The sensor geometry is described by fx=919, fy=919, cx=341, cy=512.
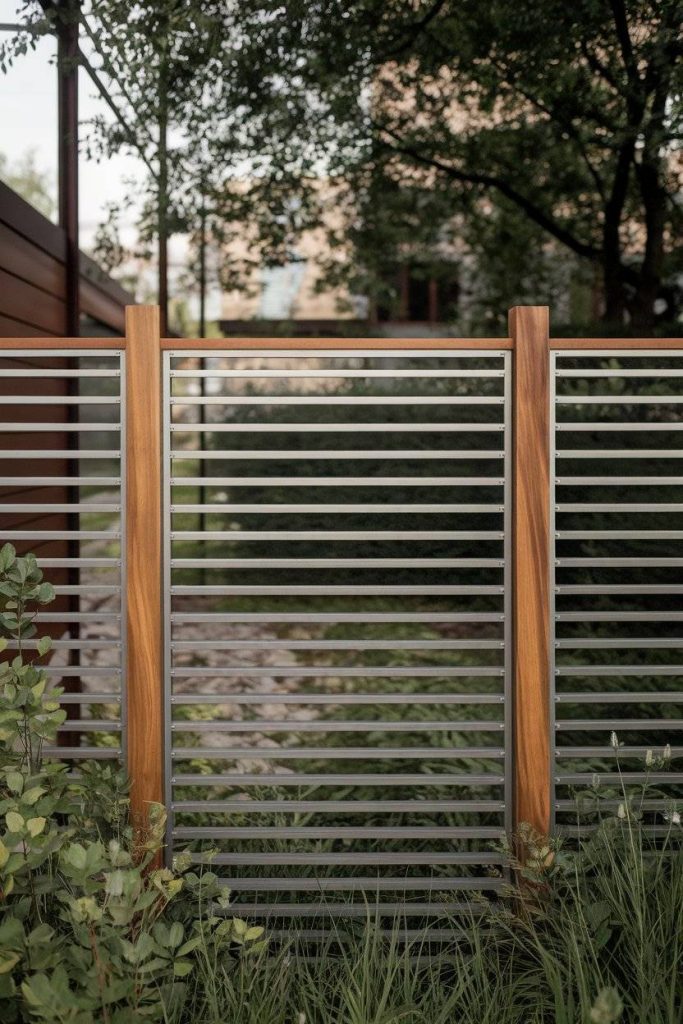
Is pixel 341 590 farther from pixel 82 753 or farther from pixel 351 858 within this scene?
pixel 82 753

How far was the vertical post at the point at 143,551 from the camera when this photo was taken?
276 cm

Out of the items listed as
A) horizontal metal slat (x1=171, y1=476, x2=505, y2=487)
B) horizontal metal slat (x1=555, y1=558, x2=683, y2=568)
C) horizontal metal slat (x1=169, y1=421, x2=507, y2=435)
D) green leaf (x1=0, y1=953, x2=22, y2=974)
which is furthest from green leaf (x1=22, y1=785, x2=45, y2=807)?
horizontal metal slat (x1=555, y1=558, x2=683, y2=568)

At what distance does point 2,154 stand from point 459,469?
2.27 metres

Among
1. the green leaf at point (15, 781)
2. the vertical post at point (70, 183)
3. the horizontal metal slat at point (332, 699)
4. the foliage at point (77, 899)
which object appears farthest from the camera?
the vertical post at point (70, 183)

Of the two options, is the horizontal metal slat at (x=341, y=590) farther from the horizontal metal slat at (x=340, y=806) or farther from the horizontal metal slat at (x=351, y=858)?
the horizontal metal slat at (x=351, y=858)

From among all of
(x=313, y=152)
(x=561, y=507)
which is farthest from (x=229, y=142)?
(x=561, y=507)

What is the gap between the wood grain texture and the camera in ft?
9.15

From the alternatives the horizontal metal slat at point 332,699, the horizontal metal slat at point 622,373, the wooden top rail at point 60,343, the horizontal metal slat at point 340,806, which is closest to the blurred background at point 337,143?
the wooden top rail at point 60,343

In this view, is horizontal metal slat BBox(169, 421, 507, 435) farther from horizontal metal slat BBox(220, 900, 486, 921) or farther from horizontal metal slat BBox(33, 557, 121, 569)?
horizontal metal slat BBox(220, 900, 486, 921)

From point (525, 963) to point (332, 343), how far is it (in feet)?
6.09

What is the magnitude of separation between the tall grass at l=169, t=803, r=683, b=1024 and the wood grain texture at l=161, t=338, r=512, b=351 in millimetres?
1424

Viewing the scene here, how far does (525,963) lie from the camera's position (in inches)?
Result: 99.3

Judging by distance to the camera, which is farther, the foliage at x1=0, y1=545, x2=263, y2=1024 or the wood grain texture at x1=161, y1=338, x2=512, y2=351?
the wood grain texture at x1=161, y1=338, x2=512, y2=351

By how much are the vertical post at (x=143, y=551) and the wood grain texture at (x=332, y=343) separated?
3.9 inches
